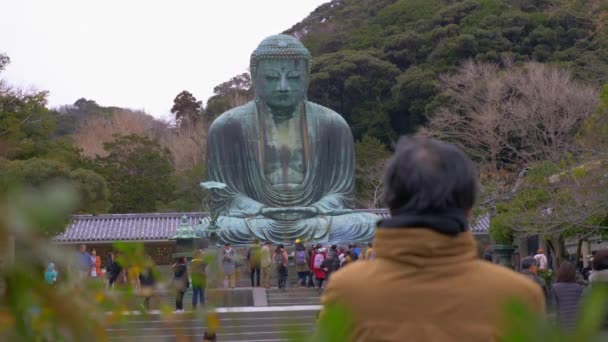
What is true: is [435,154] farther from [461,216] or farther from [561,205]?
[561,205]

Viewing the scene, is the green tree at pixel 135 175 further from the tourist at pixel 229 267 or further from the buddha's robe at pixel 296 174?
the tourist at pixel 229 267

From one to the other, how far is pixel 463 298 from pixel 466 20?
127 ft

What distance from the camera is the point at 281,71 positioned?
19.3m

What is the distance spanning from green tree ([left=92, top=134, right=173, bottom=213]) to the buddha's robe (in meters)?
14.2

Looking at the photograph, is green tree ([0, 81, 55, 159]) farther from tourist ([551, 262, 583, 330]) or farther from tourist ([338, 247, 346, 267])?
tourist ([551, 262, 583, 330])

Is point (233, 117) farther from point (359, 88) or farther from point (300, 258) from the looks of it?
point (359, 88)

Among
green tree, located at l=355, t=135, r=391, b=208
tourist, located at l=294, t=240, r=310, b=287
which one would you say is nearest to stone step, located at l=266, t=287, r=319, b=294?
tourist, located at l=294, t=240, r=310, b=287

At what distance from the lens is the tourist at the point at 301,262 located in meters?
17.2

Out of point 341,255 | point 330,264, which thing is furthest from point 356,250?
point 330,264

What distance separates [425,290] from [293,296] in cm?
1531

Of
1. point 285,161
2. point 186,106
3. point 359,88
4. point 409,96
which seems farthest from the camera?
point 186,106

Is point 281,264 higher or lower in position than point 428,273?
lower

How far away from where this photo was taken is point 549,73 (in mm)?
31938

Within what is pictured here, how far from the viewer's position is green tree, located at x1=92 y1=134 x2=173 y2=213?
110 feet
